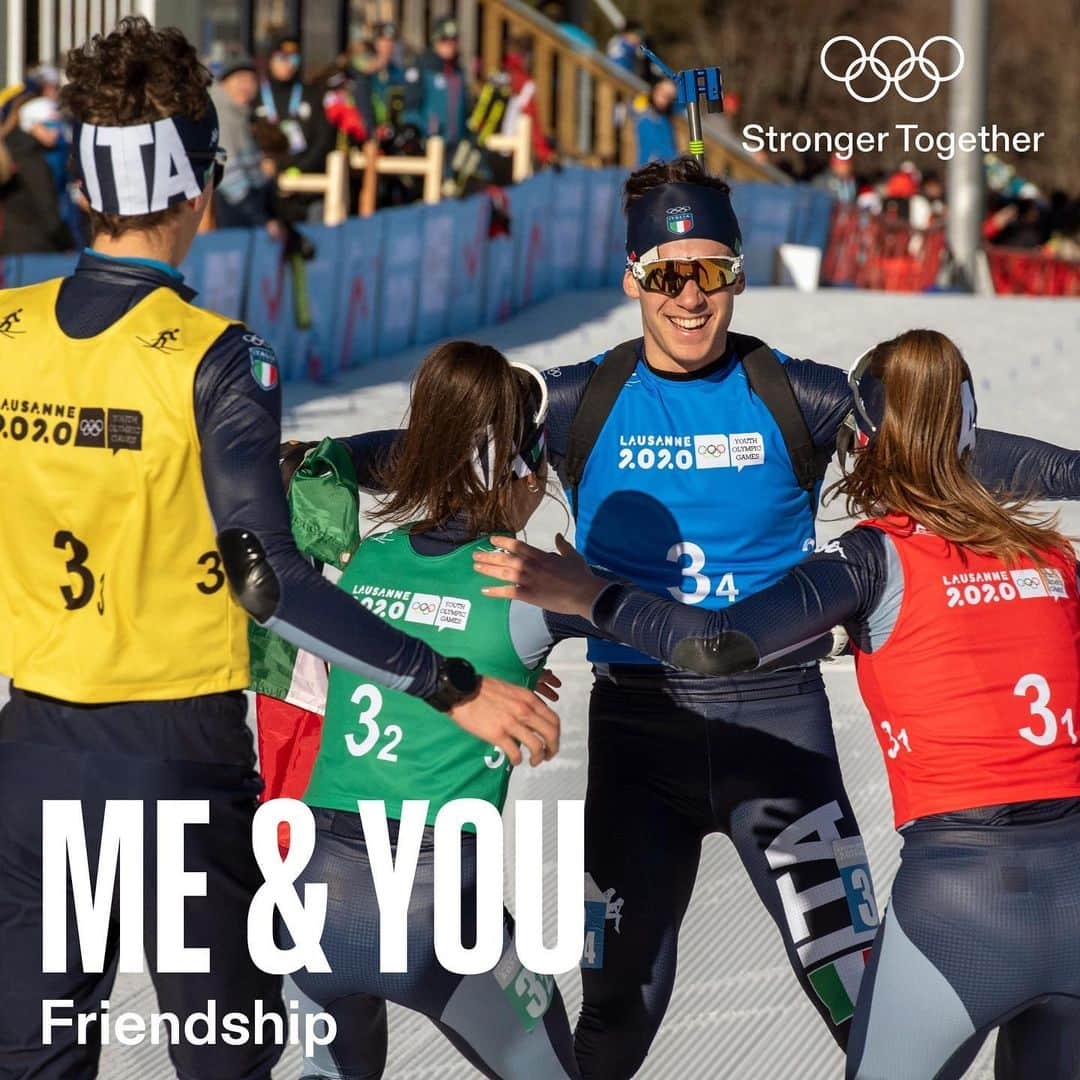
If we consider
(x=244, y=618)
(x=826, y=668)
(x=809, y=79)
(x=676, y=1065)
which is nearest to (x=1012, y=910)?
(x=244, y=618)

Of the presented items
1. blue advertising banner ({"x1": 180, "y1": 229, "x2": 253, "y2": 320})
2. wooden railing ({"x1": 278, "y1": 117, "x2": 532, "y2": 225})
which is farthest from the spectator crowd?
blue advertising banner ({"x1": 180, "y1": 229, "x2": 253, "y2": 320})

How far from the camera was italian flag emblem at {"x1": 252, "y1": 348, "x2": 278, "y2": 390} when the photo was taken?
118 inches

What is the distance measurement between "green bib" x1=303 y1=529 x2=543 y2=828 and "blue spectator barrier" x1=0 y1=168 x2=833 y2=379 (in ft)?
25.2

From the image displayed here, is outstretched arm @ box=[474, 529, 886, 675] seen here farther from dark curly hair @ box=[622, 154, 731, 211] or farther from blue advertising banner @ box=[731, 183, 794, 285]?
blue advertising banner @ box=[731, 183, 794, 285]

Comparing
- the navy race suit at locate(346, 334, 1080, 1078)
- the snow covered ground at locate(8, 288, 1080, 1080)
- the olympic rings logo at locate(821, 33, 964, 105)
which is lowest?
the snow covered ground at locate(8, 288, 1080, 1080)

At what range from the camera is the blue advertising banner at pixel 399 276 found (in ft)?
49.4

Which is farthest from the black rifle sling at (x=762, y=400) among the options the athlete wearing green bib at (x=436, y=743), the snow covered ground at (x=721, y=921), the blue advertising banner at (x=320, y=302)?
the blue advertising banner at (x=320, y=302)

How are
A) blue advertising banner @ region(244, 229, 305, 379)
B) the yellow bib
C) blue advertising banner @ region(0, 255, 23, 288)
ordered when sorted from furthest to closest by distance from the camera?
blue advertising banner @ region(244, 229, 305, 379) < blue advertising banner @ region(0, 255, 23, 288) < the yellow bib

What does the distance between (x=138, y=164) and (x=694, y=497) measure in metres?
1.46

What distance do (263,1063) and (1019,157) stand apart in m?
54.3

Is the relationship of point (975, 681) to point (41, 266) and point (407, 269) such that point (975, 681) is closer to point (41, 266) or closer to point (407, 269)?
point (41, 266)

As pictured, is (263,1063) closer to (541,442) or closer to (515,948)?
(515,948)

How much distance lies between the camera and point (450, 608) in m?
3.36

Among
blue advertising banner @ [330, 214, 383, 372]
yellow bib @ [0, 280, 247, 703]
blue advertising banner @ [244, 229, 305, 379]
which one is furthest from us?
blue advertising banner @ [330, 214, 383, 372]
